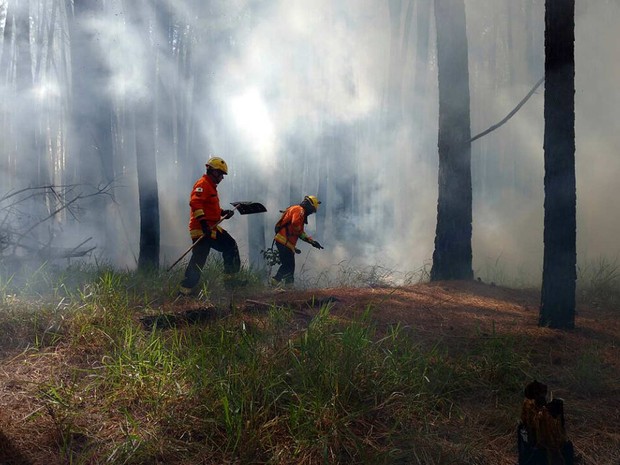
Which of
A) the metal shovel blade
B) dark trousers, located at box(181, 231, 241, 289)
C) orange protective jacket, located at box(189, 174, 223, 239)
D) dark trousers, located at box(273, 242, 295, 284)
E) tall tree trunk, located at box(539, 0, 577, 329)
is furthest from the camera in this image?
dark trousers, located at box(273, 242, 295, 284)

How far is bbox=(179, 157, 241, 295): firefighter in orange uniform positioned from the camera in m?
6.51

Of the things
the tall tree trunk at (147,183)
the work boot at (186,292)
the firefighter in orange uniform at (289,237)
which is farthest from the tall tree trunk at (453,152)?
the tall tree trunk at (147,183)

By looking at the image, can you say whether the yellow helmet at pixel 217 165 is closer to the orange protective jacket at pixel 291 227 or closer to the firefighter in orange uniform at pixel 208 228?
the firefighter in orange uniform at pixel 208 228

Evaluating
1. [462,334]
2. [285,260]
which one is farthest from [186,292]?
[462,334]

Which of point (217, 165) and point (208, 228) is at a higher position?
point (217, 165)

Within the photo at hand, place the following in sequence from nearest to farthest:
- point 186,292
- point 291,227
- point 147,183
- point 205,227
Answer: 1. point 186,292
2. point 205,227
3. point 291,227
4. point 147,183

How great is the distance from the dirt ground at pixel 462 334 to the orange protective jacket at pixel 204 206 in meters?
1.01

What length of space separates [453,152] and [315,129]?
762 inches

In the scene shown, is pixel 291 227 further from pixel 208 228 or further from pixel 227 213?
pixel 208 228

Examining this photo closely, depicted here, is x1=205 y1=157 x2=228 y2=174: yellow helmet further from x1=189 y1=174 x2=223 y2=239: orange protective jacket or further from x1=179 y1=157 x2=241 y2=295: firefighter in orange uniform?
x1=189 y1=174 x2=223 y2=239: orange protective jacket

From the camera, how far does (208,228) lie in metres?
6.59

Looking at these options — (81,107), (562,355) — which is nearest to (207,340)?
(562,355)

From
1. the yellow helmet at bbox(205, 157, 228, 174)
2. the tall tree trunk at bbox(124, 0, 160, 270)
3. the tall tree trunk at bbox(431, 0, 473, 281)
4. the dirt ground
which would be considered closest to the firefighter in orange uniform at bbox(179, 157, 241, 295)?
the yellow helmet at bbox(205, 157, 228, 174)

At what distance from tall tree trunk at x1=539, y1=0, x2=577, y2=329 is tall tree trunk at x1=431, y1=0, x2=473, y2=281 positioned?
7.75 feet
